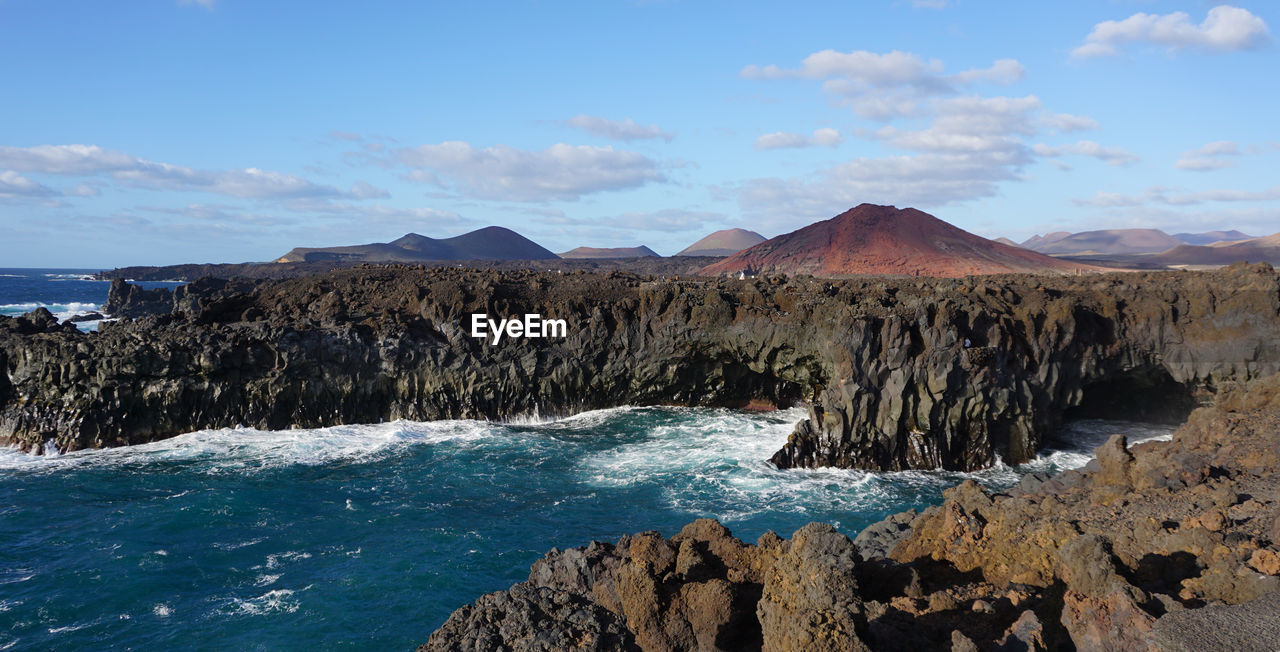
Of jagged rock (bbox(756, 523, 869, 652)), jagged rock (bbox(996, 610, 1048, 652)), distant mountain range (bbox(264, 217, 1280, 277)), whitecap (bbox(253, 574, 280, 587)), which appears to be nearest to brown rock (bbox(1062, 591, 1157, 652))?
jagged rock (bbox(996, 610, 1048, 652))

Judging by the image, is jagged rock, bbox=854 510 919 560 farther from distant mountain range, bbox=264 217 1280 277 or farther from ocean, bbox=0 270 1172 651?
distant mountain range, bbox=264 217 1280 277

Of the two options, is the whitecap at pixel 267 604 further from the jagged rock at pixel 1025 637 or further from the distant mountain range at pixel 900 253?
the distant mountain range at pixel 900 253

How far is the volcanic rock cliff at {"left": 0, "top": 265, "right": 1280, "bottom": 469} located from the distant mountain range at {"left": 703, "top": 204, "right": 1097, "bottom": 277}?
20.1 meters

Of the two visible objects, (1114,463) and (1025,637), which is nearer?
(1025,637)

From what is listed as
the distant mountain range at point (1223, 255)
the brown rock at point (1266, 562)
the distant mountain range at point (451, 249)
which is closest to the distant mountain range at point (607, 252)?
the distant mountain range at point (451, 249)

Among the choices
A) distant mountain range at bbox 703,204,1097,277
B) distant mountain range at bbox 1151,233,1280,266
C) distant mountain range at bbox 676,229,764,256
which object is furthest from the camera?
distant mountain range at bbox 676,229,764,256

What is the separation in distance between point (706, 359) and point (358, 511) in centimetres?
1781

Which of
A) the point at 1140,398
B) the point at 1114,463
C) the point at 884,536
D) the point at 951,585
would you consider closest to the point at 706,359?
the point at 1140,398

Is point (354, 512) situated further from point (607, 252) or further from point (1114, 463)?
point (607, 252)

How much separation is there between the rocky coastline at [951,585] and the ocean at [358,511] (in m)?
7.22

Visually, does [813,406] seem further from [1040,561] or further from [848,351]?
[1040,561]

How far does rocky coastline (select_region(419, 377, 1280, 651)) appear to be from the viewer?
29.3 ft

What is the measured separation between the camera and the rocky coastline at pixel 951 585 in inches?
352

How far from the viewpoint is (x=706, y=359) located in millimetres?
36688
